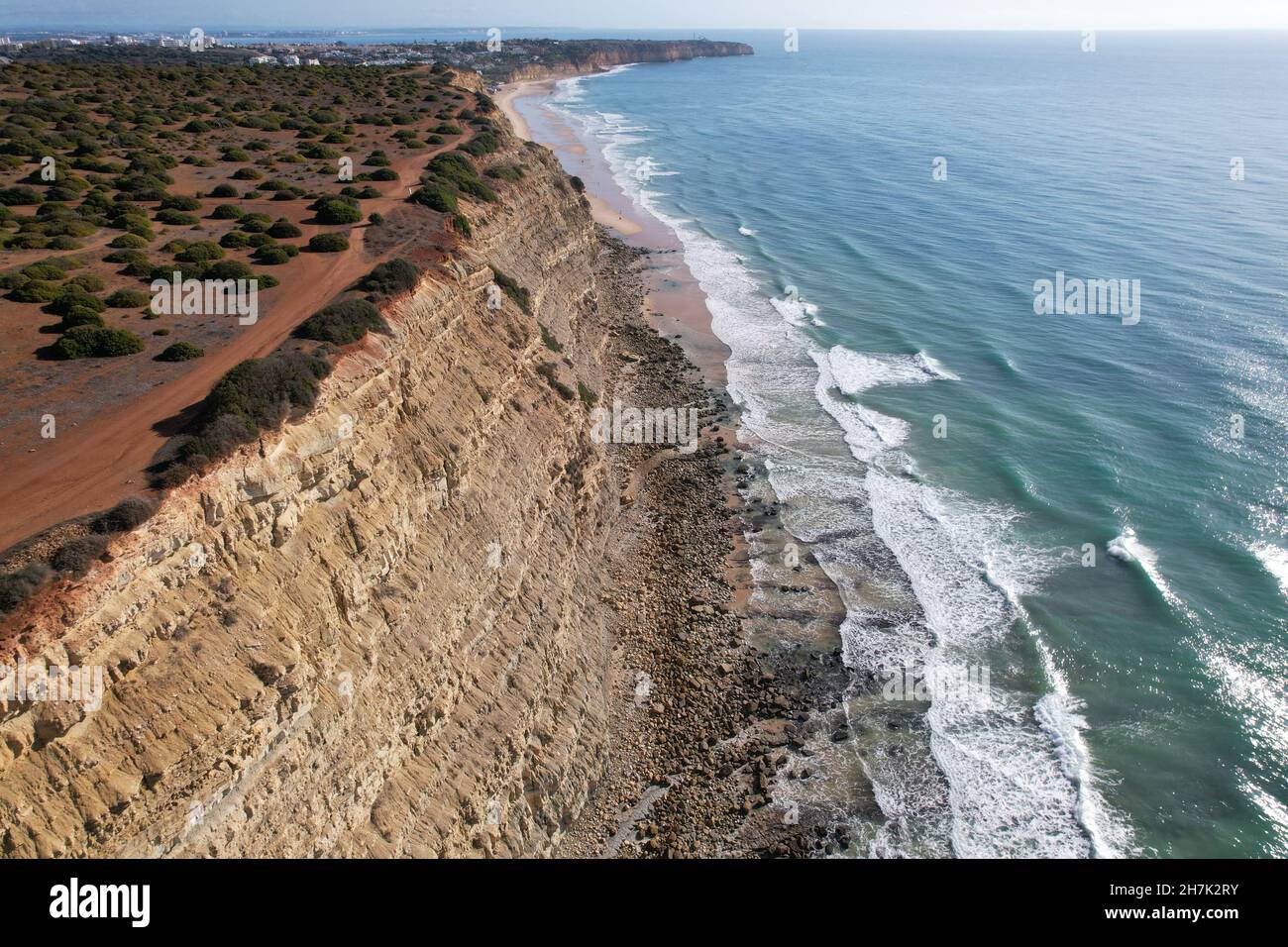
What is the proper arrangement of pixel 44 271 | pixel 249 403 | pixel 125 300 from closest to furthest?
pixel 249 403
pixel 125 300
pixel 44 271

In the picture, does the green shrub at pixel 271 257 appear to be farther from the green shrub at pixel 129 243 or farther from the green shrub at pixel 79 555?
the green shrub at pixel 79 555

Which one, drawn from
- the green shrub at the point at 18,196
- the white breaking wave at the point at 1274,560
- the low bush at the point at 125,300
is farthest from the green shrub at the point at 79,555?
the white breaking wave at the point at 1274,560

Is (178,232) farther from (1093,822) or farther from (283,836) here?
(1093,822)

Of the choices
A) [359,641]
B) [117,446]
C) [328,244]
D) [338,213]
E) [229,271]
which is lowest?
[359,641]

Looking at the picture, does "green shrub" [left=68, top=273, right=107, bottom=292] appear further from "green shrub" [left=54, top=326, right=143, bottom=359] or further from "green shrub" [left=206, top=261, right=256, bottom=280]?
"green shrub" [left=54, top=326, right=143, bottom=359]

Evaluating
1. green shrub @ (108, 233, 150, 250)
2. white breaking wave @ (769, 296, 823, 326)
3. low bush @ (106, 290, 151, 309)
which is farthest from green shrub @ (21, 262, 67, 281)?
white breaking wave @ (769, 296, 823, 326)

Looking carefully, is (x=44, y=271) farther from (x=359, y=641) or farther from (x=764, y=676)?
(x=764, y=676)

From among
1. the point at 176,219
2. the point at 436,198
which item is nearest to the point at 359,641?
the point at 436,198
